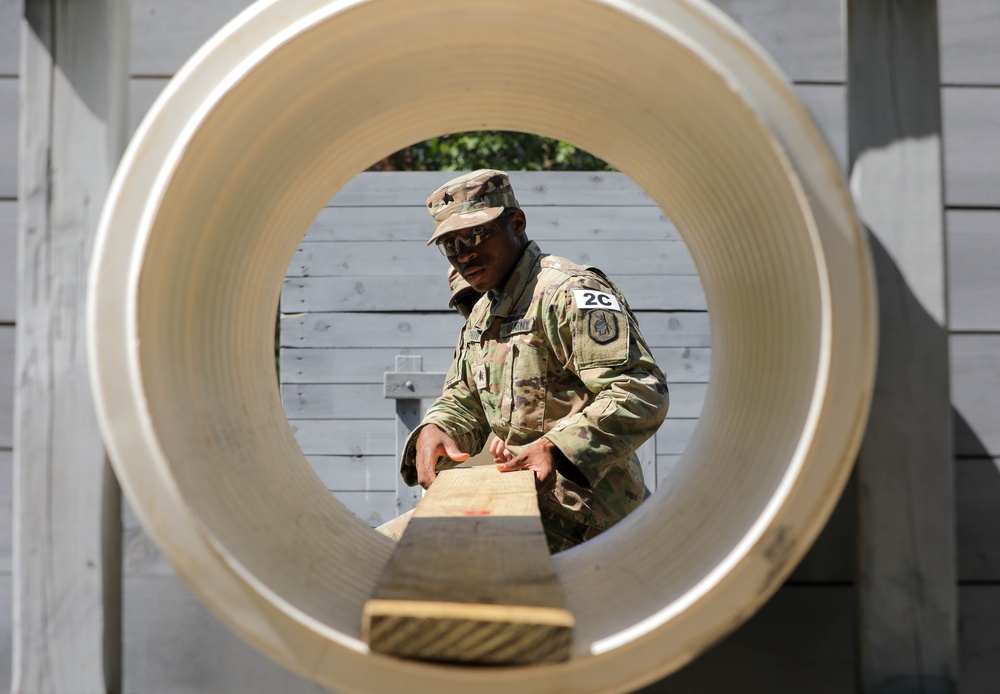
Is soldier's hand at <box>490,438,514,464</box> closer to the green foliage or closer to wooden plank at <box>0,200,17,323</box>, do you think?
wooden plank at <box>0,200,17,323</box>

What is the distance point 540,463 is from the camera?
102 inches

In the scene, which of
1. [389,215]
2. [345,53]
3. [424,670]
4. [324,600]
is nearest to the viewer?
[424,670]

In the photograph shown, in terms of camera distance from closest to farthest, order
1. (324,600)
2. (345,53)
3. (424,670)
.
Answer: (424,670), (324,600), (345,53)

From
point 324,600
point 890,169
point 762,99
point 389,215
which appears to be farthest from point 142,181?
point 389,215

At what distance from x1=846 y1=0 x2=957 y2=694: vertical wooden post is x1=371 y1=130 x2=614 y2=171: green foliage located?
22.5ft

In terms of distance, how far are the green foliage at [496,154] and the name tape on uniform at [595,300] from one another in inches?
224

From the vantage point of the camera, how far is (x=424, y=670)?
136 centimetres

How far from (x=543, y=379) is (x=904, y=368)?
1.53 m

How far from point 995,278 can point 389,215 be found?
140 inches

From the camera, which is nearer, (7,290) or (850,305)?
(850,305)

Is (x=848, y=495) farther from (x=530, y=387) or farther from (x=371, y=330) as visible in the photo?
(x=371, y=330)

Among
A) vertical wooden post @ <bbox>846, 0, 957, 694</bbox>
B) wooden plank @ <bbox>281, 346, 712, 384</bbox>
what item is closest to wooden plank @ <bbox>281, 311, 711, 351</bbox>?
wooden plank @ <bbox>281, 346, 712, 384</bbox>

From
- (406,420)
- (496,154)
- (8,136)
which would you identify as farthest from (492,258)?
(496,154)

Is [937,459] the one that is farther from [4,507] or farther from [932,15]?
[4,507]
